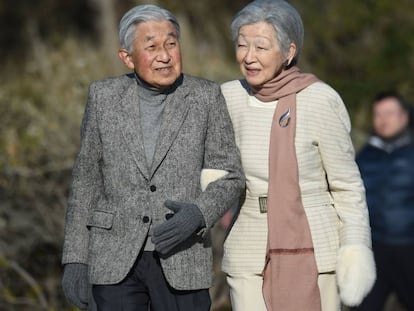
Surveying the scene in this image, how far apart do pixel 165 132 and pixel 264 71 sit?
47 cm

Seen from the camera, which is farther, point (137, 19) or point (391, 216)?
point (391, 216)

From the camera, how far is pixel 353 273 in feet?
14.0

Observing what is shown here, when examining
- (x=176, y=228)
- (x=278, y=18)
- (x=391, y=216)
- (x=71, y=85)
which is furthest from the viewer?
(x=71, y=85)

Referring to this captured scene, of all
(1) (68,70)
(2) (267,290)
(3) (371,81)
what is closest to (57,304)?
(1) (68,70)

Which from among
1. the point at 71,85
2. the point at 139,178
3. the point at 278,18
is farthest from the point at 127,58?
the point at 71,85

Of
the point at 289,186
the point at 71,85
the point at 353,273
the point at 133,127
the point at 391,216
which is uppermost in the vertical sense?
the point at 71,85

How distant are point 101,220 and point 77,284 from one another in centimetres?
27

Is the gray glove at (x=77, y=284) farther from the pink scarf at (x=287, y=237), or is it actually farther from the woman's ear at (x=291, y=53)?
the woman's ear at (x=291, y=53)

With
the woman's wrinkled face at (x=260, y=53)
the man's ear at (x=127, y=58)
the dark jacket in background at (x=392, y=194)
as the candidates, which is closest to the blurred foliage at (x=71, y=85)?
the dark jacket in background at (x=392, y=194)

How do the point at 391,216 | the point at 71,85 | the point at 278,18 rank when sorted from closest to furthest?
the point at 278,18
the point at 391,216
the point at 71,85

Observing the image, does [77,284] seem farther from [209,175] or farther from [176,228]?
[209,175]

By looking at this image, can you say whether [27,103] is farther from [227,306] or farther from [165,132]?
[165,132]

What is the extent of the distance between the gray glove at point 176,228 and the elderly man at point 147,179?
0.02m

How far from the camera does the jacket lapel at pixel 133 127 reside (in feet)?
14.0
